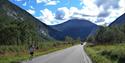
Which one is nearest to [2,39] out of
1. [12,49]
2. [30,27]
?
[30,27]

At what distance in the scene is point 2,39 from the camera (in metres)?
101

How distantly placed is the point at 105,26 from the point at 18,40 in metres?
48.9

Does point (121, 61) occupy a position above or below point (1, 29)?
below

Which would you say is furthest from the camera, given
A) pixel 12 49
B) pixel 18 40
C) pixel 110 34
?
pixel 110 34

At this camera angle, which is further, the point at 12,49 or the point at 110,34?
the point at 110,34

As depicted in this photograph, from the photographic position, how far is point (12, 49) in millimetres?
56219

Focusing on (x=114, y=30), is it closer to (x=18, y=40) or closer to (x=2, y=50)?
(x=18, y=40)

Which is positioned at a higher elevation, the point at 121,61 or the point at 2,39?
the point at 2,39

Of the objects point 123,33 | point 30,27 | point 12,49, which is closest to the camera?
point 12,49

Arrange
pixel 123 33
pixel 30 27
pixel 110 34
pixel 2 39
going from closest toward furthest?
1. pixel 2 39
2. pixel 30 27
3. pixel 110 34
4. pixel 123 33

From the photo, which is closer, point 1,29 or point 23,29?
point 1,29

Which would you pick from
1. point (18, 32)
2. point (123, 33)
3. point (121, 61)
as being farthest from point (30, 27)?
point (121, 61)

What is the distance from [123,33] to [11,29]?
185ft

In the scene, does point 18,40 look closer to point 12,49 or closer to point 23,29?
point 23,29
